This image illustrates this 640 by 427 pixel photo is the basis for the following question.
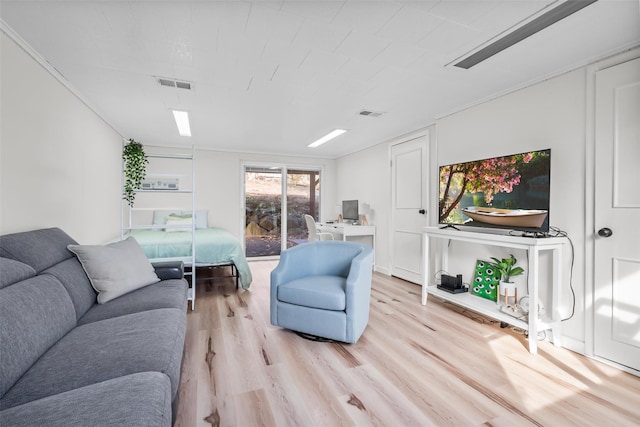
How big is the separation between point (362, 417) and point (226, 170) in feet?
17.4

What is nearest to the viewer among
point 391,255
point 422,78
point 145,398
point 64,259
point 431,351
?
point 145,398

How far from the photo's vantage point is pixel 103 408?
0.90m

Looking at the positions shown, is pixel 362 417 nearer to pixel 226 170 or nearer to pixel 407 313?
pixel 407 313

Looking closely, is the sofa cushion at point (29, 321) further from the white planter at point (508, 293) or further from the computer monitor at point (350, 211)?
the computer monitor at point (350, 211)

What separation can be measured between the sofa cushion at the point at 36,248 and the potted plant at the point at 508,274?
357 cm

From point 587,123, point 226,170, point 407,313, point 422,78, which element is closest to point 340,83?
point 422,78

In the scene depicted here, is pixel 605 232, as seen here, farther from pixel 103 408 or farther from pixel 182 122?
pixel 182 122

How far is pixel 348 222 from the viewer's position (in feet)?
19.5

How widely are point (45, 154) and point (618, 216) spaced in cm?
445

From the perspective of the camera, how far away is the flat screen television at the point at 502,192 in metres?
2.53

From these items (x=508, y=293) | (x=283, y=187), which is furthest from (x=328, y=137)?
(x=508, y=293)

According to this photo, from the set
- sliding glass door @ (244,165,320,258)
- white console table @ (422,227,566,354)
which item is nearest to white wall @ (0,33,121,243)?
sliding glass door @ (244,165,320,258)

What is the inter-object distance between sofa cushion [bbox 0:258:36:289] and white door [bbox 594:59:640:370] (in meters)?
3.70

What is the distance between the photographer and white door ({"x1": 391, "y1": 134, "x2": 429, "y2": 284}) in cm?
425
